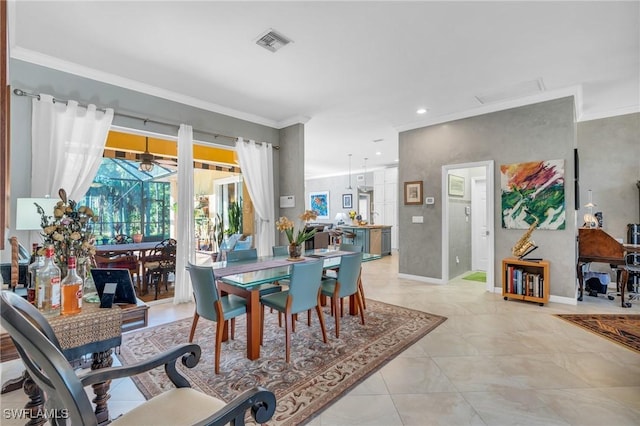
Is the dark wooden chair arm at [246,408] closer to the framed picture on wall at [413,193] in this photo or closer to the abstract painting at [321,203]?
the framed picture on wall at [413,193]

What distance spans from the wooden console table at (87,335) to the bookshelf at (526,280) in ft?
14.9

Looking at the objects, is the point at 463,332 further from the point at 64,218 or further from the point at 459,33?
the point at 64,218

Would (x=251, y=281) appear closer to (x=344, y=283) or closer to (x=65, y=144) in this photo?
(x=344, y=283)

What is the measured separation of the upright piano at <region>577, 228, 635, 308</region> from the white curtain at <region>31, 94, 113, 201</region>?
6401mm

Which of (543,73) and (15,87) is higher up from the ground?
(543,73)

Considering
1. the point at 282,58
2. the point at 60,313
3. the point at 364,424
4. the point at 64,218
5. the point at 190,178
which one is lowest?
the point at 364,424

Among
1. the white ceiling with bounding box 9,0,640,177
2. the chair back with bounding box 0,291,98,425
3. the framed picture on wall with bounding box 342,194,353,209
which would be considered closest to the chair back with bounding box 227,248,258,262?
the white ceiling with bounding box 9,0,640,177

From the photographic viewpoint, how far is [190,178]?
4.10m

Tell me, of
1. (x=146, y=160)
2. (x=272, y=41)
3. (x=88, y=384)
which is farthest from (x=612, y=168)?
(x=146, y=160)

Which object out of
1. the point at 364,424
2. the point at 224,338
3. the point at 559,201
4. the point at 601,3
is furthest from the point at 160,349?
the point at 559,201

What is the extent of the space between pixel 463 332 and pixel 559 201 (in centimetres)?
244

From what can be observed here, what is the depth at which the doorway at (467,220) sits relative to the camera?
4559 millimetres

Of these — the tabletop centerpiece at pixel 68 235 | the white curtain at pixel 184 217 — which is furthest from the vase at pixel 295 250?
the tabletop centerpiece at pixel 68 235

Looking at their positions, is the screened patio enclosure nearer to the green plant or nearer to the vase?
the green plant
